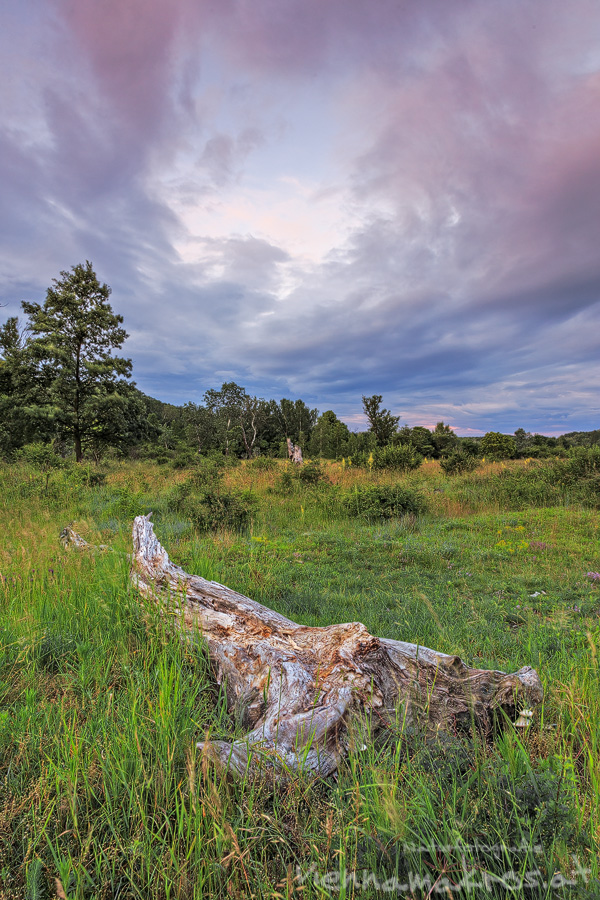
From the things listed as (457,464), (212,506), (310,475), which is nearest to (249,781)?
(212,506)

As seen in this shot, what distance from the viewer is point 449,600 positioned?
4547 millimetres

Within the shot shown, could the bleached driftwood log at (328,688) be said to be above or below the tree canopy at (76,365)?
below

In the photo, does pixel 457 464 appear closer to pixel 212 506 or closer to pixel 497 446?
pixel 212 506

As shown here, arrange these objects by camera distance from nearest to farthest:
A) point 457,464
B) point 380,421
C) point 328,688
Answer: point 328,688 < point 457,464 < point 380,421

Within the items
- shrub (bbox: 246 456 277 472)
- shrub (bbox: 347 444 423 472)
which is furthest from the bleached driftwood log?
shrub (bbox: 347 444 423 472)

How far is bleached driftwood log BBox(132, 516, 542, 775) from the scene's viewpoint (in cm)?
162

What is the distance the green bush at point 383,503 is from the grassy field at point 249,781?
480 centimetres

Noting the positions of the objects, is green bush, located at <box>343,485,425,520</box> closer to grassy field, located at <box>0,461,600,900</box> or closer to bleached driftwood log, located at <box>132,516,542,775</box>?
grassy field, located at <box>0,461,600,900</box>

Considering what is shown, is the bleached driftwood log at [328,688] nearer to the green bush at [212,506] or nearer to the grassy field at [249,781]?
the grassy field at [249,781]

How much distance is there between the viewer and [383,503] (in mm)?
10047

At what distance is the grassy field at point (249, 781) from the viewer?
108 centimetres

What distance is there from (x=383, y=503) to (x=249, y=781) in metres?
8.96

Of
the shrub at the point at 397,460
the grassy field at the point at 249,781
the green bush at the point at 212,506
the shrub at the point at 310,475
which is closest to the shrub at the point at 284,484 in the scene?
the shrub at the point at 310,475

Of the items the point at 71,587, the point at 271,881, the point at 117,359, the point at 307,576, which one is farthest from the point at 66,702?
the point at 117,359
